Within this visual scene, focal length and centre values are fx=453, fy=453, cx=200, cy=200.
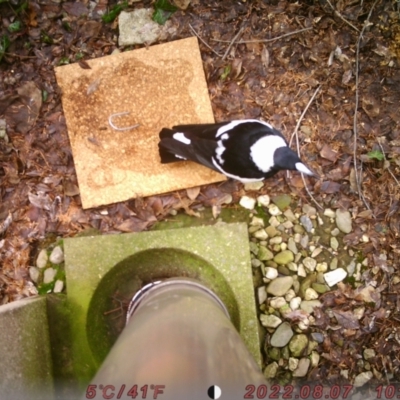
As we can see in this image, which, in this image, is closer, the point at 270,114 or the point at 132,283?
the point at 132,283

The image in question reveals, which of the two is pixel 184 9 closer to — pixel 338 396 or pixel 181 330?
pixel 181 330

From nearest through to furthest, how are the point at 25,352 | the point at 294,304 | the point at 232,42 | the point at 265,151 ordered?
the point at 25,352
the point at 265,151
the point at 294,304
the point at 232,42

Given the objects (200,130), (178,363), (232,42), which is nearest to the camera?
(178,363)

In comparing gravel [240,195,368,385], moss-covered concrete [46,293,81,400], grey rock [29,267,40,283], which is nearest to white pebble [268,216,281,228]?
gravel [240,195,368,385]

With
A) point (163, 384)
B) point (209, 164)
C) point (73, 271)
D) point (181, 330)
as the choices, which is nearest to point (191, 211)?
point (209, 164)

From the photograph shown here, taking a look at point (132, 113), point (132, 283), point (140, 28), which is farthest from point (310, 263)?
point (140, 28)

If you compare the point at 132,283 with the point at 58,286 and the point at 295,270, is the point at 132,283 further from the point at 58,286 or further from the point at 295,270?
the point at 295,270
